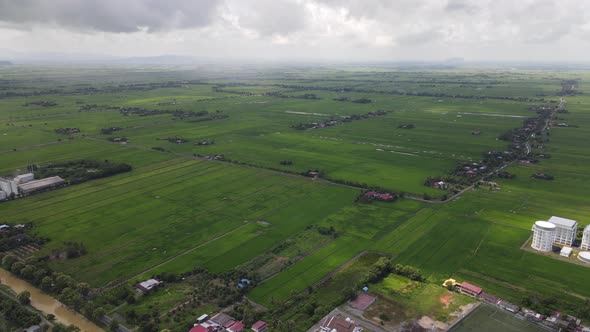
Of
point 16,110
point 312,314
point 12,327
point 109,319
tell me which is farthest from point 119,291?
point 16,110

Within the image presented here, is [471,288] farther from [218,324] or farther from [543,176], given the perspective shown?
[543,176]

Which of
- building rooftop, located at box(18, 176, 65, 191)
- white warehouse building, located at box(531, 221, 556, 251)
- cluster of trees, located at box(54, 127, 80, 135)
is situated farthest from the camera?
cluster of trees, located at box(54, 127, 80, 135)

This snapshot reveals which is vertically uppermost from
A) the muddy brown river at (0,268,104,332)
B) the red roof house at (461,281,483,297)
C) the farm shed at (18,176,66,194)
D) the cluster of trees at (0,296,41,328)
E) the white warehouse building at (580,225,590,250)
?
the white warehouse building at (580,225,590,250)

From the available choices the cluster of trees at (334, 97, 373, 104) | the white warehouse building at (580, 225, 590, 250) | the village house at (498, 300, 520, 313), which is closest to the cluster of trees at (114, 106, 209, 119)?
the cluster of trees at (334, 97, 373, 104)

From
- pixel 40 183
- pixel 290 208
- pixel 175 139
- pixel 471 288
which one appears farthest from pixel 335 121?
pixel 471 288

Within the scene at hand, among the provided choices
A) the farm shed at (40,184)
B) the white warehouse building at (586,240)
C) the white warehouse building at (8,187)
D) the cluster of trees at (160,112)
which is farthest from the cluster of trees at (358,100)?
the white warehouse building at (8,187)

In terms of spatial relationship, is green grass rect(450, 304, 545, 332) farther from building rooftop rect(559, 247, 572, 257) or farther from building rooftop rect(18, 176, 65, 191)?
building rooftop rect(18, 176, 65, 191)

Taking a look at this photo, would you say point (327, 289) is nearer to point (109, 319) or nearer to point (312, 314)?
point (312, 314)
